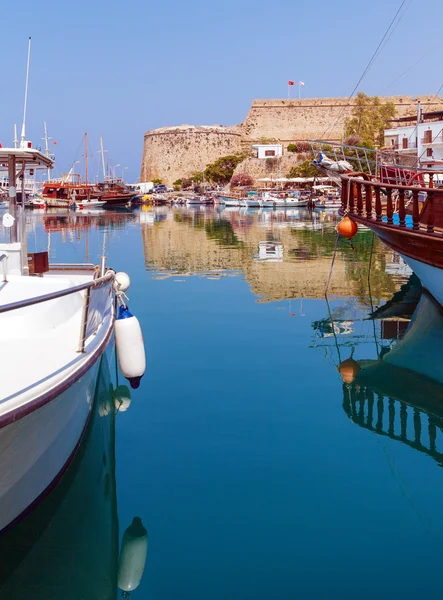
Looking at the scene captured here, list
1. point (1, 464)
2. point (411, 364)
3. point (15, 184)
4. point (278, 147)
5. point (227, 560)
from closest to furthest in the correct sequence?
point (1, 464) < point (227, 560) < point (15, 184) < point (411, 364) < point (278, 147)

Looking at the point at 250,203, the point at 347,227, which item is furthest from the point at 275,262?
the point at 250,203

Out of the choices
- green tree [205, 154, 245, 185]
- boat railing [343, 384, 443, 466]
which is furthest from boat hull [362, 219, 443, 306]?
green tree [205, 154, 245, 185]

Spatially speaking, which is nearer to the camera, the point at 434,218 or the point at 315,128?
the point at 434,218

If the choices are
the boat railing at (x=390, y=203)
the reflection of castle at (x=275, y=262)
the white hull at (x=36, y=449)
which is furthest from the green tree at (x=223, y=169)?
the white hull at (x=36, y=449)

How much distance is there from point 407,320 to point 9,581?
24.8 feet

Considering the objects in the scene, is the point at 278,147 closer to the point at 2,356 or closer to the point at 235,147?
the point at 235,147

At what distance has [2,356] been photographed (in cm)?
436

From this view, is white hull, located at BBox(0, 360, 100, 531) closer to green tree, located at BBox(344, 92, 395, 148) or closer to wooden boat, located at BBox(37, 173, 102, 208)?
wooden boat, located at BBox(37, 173, 102, 208)

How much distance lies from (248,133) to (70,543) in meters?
76.8

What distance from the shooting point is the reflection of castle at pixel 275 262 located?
12961mm

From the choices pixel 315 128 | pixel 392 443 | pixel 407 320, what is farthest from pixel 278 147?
pixel 392 443

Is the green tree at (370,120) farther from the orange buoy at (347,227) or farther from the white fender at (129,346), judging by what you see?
the white fender at (129,346)

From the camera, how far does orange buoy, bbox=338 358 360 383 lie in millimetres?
7207

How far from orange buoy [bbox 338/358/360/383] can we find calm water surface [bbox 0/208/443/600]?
36 mm
